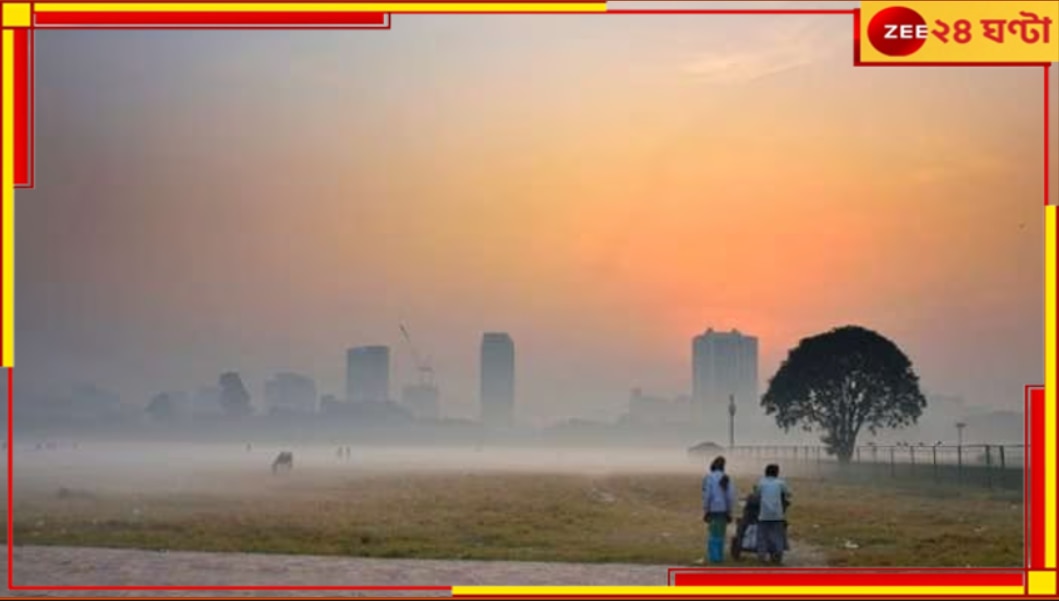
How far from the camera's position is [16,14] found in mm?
18047

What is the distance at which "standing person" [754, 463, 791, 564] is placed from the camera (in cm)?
2006

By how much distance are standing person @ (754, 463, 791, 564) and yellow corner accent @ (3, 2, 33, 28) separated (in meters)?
11.7

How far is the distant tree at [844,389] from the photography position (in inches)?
1242

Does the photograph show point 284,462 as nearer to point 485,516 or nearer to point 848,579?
point 485,516

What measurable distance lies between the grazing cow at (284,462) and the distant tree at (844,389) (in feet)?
61.1

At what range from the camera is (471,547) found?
2264 cm

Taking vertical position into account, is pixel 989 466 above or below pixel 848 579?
above

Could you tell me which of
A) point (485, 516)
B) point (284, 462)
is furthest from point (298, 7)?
point (284, 462)

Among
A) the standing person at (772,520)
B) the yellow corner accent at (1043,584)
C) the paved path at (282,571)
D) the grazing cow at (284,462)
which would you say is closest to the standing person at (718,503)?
the standing person at (772,520)

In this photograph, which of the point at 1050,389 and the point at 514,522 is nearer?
the point at 1050,389

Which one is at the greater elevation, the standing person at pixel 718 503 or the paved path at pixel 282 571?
the standing person at pixel 718 503

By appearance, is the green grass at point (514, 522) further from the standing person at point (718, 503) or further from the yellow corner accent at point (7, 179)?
the yellow corner accent at point (7, 179)

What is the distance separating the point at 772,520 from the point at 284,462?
30269 millimetres

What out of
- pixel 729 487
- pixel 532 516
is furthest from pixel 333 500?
pixel 729 487
